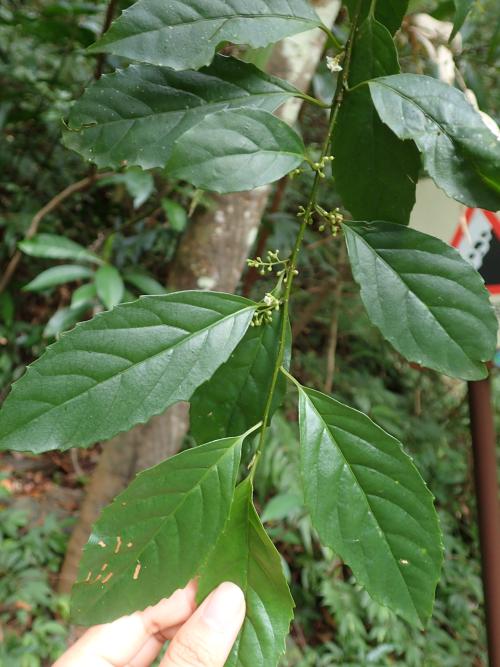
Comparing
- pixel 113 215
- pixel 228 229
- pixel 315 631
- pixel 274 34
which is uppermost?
pixel 274 34

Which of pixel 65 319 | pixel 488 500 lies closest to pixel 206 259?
pixel 65 319

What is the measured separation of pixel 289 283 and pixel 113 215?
1692mm

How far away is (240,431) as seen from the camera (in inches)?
17.3

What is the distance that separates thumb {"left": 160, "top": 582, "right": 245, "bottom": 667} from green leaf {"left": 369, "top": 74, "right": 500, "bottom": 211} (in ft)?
1.10

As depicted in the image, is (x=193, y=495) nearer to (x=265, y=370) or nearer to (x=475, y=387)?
(x=265, y=370)

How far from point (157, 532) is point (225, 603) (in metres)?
0.09

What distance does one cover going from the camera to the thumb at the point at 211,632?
0.42 meters

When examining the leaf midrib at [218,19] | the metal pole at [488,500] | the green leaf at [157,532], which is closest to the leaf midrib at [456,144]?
the leaf midrib at [218,19]

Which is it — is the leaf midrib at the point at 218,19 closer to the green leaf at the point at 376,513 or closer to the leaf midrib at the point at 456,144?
the leaf midrib at the point at 456,144

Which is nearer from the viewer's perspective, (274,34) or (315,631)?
(274,34)

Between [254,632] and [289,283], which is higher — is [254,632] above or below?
below

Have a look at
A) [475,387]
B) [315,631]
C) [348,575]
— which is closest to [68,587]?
[315,631]

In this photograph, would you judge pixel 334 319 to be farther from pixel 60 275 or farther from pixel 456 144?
pixel 456 144

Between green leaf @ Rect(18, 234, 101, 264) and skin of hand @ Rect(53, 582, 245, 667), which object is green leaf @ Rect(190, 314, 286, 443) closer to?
skin of hand @ Rect(53, 582, 245, 667)
